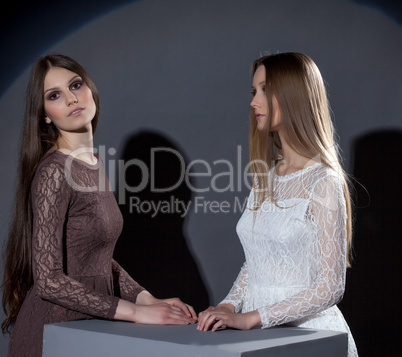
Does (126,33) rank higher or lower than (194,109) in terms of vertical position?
higher

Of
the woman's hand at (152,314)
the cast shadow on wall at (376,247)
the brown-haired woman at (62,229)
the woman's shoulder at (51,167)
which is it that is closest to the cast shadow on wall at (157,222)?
the cast shadow on wall at (376,247)

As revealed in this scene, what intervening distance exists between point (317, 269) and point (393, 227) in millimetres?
1064

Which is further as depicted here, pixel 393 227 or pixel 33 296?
pixel 393 227

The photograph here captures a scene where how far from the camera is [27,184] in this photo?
1.94 m

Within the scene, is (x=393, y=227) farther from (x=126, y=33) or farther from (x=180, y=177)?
(x=126, y=33)

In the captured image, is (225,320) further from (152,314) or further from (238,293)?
(238,293)

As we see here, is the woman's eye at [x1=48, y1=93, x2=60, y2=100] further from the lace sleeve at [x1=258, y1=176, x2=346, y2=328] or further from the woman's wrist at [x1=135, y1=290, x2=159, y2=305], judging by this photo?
the lace sleeve at [x1=258, y1=176, x2=346, y2=328]

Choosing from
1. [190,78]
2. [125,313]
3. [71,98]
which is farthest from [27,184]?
[190,78]

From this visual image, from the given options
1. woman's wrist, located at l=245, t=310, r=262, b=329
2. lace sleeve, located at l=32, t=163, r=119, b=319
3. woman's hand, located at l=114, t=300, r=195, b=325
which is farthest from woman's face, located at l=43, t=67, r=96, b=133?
woman's wrist, located at l=245, t=310, r=262, b=329

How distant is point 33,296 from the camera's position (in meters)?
1.93

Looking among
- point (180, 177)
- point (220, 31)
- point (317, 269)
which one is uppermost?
point (220, 31)

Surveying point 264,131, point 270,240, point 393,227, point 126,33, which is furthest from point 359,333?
point 126,33

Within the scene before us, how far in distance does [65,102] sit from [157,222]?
1.26 metres

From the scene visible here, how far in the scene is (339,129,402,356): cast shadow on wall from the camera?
2.78m
